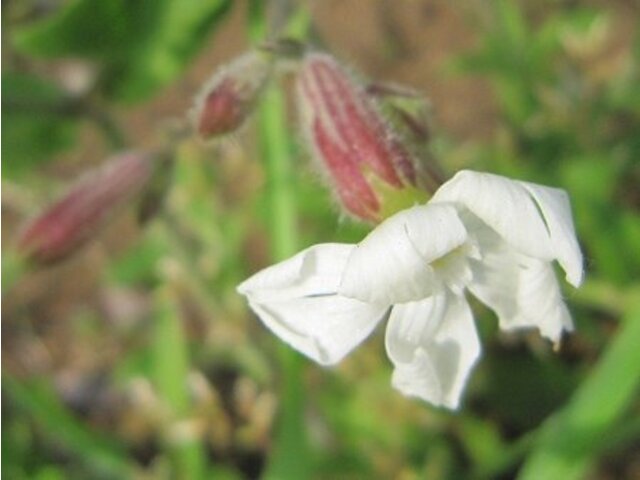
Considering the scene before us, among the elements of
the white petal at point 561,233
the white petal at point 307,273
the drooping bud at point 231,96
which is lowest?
the white petal at point 561,233

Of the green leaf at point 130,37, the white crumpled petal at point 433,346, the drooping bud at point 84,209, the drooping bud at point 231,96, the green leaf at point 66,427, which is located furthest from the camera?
the green leaf at point 66,427

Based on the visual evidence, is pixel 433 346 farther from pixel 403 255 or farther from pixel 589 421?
pixel 589 421

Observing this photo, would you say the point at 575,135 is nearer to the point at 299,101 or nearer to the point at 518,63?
the point at 518,63

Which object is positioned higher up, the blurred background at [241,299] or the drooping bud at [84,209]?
the drooping bud at [84,209]

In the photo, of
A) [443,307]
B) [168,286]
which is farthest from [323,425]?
[443,307]

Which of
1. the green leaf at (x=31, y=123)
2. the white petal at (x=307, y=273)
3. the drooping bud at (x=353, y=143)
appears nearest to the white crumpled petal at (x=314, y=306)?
the white petal at (x=307, y=273)

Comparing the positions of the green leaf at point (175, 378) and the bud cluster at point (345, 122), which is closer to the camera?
the bud cluster at point (345, 122)

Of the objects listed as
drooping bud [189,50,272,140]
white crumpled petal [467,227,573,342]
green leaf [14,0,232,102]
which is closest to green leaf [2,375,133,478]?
green leaf [14,0,232,102]

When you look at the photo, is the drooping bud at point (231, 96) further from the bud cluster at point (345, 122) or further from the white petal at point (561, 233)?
the white petal at point (561, 233)
